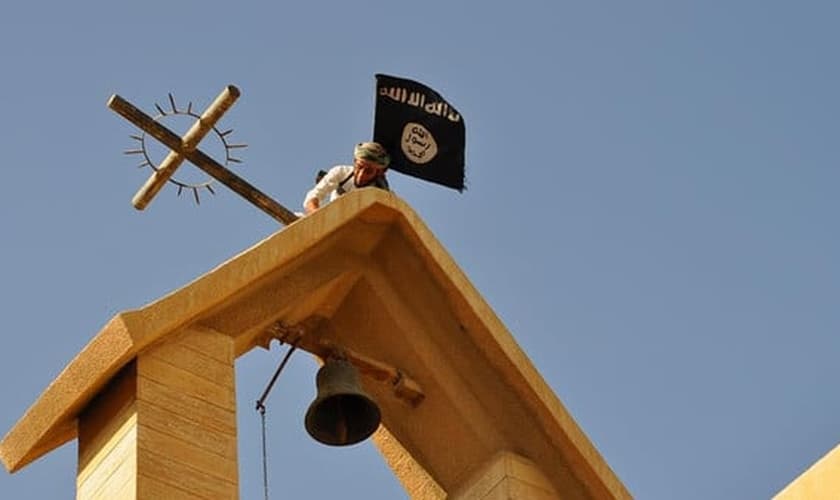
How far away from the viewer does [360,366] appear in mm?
13859

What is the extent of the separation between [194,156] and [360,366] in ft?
5.64

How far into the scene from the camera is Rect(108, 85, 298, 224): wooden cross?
46.6ft

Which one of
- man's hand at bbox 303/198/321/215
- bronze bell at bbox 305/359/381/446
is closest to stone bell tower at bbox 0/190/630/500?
bronze bell at bbox 305/359/381/446

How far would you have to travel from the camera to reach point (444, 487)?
13.7m

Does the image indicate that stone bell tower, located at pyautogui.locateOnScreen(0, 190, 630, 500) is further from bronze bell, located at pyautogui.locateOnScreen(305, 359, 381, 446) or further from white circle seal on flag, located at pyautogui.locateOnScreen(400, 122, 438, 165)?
white circle seal on flag, located at pyautogui.locateOnScreen(400, 122, 438, 165)

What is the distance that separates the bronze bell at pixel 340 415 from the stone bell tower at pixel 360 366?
0.20 m

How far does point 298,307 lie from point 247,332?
57cm

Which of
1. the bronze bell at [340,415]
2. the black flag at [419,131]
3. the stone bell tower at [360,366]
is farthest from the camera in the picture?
the black flag at [419,131]

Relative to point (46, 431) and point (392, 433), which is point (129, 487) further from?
point (392, 433)

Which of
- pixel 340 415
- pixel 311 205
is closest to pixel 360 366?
pixel 340 415

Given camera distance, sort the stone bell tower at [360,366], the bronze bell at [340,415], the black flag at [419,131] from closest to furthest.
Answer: the stone bell tower at [360,366] → the bronze bell at [340,415] → the black flag at [419,131]

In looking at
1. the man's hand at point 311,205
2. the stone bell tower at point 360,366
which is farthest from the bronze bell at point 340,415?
the man's hand at point 311,205

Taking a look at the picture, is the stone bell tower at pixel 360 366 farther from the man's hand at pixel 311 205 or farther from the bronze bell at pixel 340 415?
the man's hand at pixel 311 205

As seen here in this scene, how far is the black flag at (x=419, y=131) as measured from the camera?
587 inches
